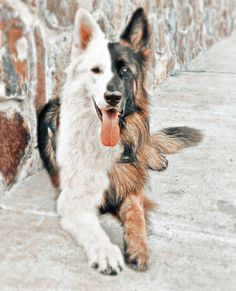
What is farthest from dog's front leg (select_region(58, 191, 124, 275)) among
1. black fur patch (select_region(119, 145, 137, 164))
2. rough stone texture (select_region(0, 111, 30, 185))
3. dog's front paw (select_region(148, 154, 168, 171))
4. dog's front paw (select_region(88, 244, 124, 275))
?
dog's front paw (select_region(148, 154, 168, 171))

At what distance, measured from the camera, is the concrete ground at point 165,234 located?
2113 millimetres

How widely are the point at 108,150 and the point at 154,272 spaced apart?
793 mm

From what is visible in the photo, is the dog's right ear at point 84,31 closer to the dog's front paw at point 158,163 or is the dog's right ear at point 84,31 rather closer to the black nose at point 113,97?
the black nose at point 113,97

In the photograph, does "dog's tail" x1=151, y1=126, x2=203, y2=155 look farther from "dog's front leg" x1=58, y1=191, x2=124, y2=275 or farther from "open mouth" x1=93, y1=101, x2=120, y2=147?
"dog's front leg" x1=58, y1=191, x2=124, y2=275

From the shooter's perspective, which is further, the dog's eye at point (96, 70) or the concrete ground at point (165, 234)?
the dog's eye at point (96, 70)

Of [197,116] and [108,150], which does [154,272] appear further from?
[197,116]

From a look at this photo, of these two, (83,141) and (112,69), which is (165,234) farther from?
(112,69)

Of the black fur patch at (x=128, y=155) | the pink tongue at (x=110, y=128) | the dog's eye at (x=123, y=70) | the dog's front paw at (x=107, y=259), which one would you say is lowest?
the dog's front paw at (x=107, y=259)

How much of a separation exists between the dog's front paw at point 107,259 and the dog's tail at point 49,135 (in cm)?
78

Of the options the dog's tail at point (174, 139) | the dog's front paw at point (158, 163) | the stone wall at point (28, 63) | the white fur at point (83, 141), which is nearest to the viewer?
the white fur at point (83, 141)

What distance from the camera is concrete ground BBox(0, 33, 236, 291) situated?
6.93 feet

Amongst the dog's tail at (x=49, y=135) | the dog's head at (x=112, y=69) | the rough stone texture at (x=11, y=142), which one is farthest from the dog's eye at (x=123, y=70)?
the rough stone texture at (x=11, y=142)

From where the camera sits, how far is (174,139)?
3885 mm

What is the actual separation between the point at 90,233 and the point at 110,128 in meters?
0.60
